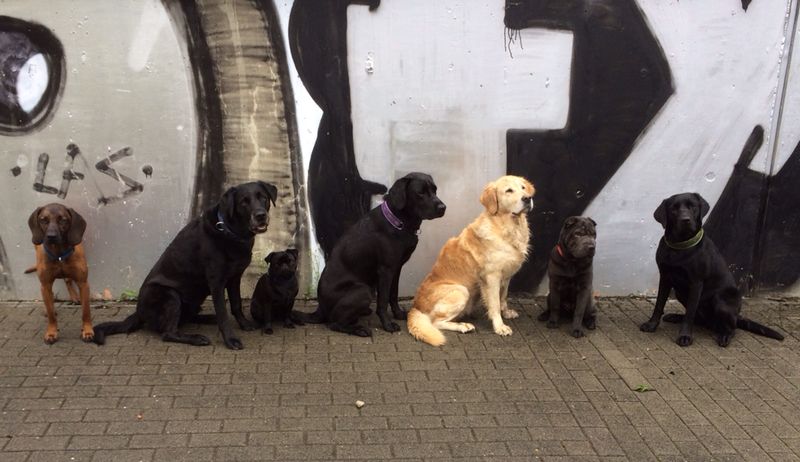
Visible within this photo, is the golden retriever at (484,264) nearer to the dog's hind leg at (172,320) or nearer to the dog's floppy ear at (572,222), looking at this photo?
the dog's floppy ear at (572,222)

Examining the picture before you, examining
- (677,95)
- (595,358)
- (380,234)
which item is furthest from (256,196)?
(677,95)

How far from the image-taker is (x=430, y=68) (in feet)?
17.9

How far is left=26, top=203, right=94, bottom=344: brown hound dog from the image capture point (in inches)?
177

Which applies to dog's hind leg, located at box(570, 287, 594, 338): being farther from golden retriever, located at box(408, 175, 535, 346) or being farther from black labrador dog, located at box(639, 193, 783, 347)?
black labrador dog, located at box(639, 193, 783, 347)

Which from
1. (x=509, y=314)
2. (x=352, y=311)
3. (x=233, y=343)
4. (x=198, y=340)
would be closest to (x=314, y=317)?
(x=352, y=311)

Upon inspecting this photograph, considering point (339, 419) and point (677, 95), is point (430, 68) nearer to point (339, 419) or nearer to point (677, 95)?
point (677, 95)

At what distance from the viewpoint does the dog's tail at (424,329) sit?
190 inches

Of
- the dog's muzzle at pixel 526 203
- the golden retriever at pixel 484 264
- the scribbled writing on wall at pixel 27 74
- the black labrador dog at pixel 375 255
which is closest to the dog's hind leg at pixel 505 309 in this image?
the golden retriever at pixel 484 264

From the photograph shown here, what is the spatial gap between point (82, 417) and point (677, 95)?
5.33m

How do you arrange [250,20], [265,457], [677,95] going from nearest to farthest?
[265,457] → [250,20] → [677,95]

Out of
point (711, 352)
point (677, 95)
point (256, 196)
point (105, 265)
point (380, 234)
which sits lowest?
point (711, 352)

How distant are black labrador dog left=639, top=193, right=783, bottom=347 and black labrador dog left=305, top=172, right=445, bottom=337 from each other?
1812 millimetres

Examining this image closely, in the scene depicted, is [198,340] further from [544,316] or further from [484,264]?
[544,316]

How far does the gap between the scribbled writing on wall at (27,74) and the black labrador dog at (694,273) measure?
5.09 m
